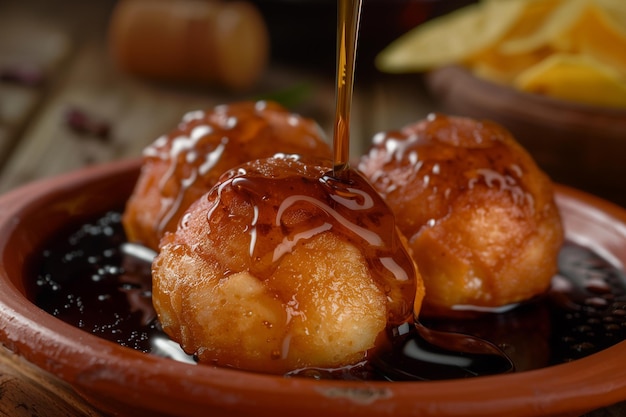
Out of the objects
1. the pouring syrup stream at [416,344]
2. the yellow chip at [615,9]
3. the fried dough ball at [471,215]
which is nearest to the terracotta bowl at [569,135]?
the yellow chip at [615,9]

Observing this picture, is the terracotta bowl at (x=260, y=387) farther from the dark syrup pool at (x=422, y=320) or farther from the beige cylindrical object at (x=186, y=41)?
the beige cylindrical object at (x=186, y=41)

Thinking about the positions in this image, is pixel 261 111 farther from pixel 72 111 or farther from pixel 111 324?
pixel 72 111

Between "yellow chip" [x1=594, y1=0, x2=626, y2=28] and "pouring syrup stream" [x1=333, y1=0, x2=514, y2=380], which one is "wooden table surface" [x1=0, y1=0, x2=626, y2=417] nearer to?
"yellow chip" [x1=594, y1=0, x2=626, y2=28]

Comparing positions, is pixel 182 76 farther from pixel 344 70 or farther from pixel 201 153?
pixel 344 70

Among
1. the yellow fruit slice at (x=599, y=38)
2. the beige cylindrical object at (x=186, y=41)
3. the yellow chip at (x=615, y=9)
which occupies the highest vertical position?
the yellow chip at (x=615, y=9)

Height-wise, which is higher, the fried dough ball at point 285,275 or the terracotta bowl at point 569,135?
the fried dough ball at point 285,275

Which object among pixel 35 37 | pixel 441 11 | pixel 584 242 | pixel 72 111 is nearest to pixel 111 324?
pixel 584 242
